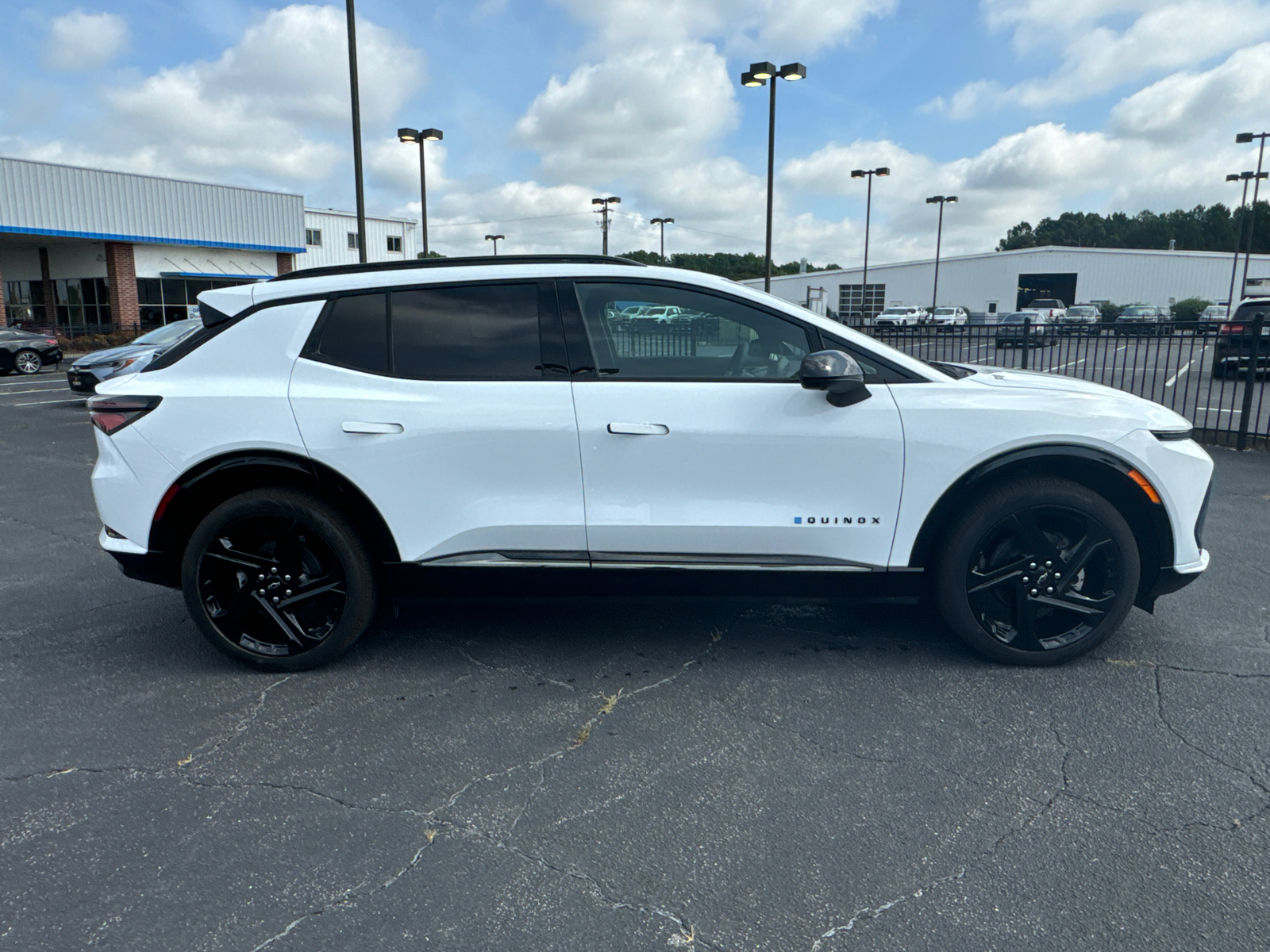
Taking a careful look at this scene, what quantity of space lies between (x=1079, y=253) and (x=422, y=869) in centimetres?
7611

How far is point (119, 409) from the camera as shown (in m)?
3.56

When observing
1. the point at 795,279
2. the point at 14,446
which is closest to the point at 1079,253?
the point at 795,279

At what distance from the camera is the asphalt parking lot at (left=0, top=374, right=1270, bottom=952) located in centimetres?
224

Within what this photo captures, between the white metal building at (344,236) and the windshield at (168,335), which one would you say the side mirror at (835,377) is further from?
the white metal building at (344,236)

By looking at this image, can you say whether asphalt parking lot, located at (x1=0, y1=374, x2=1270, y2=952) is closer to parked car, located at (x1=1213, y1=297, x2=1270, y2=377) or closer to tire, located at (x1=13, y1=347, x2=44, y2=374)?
parked car, located at (x1=1213, y1=297, x2=1270, y2=377)

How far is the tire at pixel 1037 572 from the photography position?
355 centimetres

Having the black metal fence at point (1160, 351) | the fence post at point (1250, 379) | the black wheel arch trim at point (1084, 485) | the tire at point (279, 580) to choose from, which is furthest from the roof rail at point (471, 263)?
the fence post at point (1250, 379)

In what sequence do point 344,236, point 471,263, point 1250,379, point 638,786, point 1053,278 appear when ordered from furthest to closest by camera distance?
point 1053,278 < point 344,236 < point 1250,379 < point 471,263 < point 638,786

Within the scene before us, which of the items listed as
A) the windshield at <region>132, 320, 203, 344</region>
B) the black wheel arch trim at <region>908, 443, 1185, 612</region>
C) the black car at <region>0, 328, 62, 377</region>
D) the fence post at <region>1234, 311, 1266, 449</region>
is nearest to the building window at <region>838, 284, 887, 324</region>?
the black car at <region>0, 328, 62, 377</region>

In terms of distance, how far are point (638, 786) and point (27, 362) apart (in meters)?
27.4

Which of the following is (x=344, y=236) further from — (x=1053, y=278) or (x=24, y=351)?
(x=1053, y=278)

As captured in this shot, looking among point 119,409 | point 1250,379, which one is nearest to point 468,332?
point 119,409

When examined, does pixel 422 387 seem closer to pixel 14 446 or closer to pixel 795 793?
pixel 795 793

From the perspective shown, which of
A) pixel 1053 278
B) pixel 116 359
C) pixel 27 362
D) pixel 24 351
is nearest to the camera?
pixel 116 359
